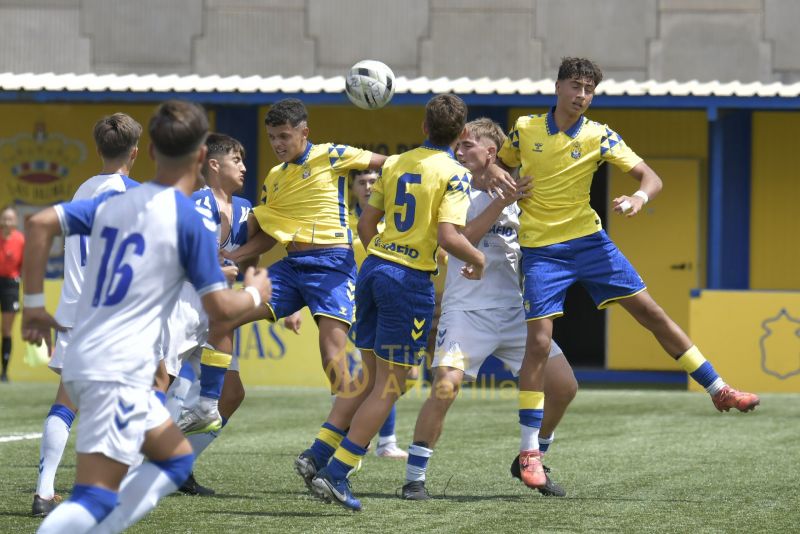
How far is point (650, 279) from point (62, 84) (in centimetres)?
749

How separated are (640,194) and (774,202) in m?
10.5

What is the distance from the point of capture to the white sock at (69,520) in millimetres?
4148

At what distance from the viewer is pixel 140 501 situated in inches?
175

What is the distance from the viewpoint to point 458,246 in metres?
6.38

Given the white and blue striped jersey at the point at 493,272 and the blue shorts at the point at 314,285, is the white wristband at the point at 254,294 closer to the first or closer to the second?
the blue shorts at the point at 314,285

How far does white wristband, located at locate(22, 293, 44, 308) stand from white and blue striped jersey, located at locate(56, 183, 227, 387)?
18 cm

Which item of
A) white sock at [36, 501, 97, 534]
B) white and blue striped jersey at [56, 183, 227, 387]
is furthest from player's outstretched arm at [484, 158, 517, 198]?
white sock at [36, 501, 97, 534]

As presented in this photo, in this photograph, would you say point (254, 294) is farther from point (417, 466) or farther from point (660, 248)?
point (660, 248)

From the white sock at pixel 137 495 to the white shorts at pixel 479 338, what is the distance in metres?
2.74

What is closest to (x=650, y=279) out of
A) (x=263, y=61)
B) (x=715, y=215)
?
(x=715, y=215)

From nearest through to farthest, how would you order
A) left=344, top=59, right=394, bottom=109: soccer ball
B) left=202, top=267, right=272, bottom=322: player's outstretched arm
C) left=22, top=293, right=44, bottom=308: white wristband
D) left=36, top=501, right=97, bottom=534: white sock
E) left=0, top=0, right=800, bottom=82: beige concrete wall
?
left=36, top=501, right=97, bottom=534: white sock, left=202, top=267, right=272, bottom=322: player's outstretched arm, left=22, top=293, right=44, bottom=308: white wristband, left=344, top=59, right=394, bottom=109: soccer ball, left=0, top=0, right=800, bottom=82: beige concrete wall

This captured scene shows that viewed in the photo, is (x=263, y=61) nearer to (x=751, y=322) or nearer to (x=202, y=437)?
(x=751, y=322)

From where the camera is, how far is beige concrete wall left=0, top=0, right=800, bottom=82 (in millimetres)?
19422

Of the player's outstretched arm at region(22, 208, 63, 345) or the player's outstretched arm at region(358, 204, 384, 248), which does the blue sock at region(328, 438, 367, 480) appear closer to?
the player's outstretched arm at region(358, 204, 384, 248)
